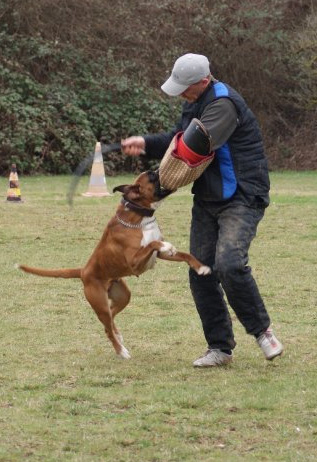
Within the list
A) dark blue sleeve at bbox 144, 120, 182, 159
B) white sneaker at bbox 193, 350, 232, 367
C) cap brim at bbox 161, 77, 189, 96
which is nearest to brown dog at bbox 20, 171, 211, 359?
dark blue sleeve at bbox 144, 120, 182, 159

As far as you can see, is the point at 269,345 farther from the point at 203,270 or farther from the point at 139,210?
the point at 139,210

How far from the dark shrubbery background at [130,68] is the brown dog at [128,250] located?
16881 mm

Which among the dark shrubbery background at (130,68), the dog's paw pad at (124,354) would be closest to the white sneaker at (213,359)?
the dog's paw pad at (124,354)

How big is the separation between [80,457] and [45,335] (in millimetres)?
3001

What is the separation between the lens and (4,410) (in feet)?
18.0

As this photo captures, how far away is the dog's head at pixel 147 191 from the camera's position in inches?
262

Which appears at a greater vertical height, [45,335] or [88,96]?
[45,335]

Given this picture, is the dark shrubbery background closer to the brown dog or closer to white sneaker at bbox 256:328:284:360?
the brown dog

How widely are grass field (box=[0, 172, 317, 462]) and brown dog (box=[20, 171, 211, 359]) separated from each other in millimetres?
442

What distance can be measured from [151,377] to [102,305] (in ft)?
2.37

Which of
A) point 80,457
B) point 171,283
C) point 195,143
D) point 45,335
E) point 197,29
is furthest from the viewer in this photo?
point 197,29

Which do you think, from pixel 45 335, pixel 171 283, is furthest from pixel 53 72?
pixel 45 335

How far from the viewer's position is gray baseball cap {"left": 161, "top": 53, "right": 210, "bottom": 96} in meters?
6.11

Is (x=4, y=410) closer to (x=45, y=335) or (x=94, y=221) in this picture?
(x=45, y=335)
